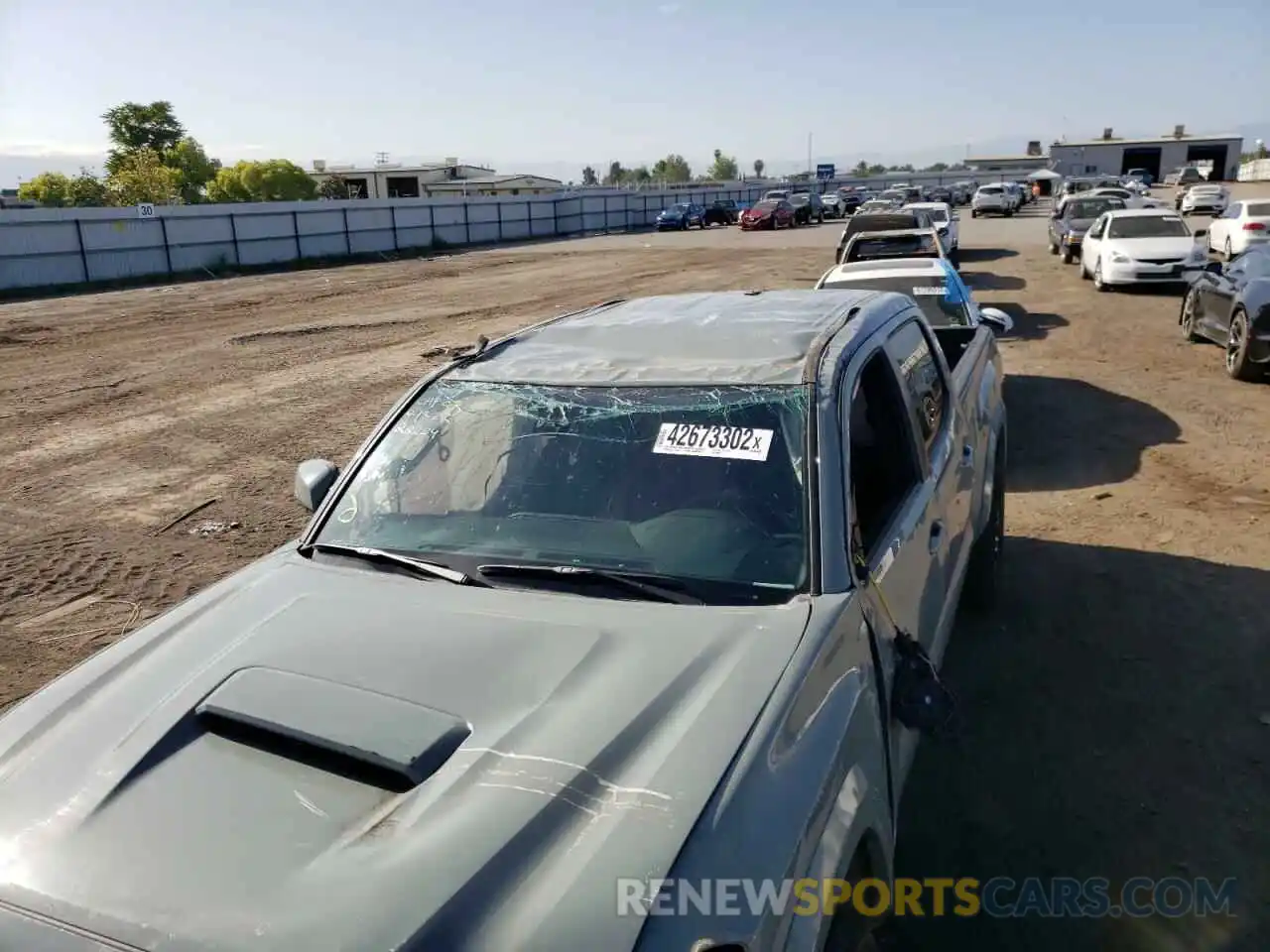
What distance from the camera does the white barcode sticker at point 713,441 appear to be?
2.80 m

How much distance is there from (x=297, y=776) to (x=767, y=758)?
930 millimetres

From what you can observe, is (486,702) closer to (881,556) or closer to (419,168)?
(881,556)

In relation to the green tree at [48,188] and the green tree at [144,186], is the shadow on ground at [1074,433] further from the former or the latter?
the green tree at [48,188]

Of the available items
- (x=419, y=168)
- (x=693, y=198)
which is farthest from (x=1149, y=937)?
(x=419, y=168)

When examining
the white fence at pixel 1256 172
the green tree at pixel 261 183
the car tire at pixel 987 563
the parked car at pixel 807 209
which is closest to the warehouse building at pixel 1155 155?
the white fence at pixel 1256 172

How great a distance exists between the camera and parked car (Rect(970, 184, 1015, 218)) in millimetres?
44000

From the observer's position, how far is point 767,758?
191 cm

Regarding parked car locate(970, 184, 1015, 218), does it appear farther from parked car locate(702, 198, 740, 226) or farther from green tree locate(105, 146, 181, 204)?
green tree locate(105, 146, 181, 204)

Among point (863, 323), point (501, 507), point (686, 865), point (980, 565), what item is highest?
point (863, 323)

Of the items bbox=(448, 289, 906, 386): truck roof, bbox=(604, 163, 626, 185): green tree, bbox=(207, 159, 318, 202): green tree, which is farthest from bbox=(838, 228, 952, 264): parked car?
bbox=(604, 163, 626, 185): green tree

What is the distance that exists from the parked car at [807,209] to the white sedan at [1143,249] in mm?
29128

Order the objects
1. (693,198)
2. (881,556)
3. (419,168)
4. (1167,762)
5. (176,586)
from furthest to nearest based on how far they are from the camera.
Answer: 1. (419,168)
2. (693,198)
3. (176,586)
4. (1167,762)
5. (881,556)

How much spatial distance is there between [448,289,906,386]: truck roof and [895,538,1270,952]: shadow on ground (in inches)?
69.2

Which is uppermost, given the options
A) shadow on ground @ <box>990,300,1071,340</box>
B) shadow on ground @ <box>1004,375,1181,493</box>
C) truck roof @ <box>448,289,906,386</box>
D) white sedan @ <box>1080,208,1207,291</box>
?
truck roof @ <box>448,289,906,386</box>
